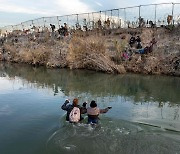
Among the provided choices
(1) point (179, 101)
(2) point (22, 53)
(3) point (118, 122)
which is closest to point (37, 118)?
(3) point (118, 122)

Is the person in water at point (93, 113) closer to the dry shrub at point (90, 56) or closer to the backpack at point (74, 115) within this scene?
the backpack at point (74, 115)

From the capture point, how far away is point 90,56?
120 feet

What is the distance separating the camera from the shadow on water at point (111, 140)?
42.4 feet

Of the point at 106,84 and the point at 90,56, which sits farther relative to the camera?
the point at 90,56

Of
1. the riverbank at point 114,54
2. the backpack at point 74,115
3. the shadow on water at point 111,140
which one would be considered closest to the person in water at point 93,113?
the shadow on water at point 111,140

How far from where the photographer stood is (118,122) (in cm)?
1675

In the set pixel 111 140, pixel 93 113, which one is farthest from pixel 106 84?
pixel 111 140

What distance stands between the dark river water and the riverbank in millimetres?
2384

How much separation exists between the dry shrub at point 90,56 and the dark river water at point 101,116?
8.00 feet

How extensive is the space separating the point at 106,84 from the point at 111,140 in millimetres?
15221

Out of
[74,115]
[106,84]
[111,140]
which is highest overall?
[106,84]

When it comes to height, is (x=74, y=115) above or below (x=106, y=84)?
below

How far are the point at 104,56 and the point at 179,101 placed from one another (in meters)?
13.9

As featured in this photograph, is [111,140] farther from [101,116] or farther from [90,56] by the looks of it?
[90,56]
